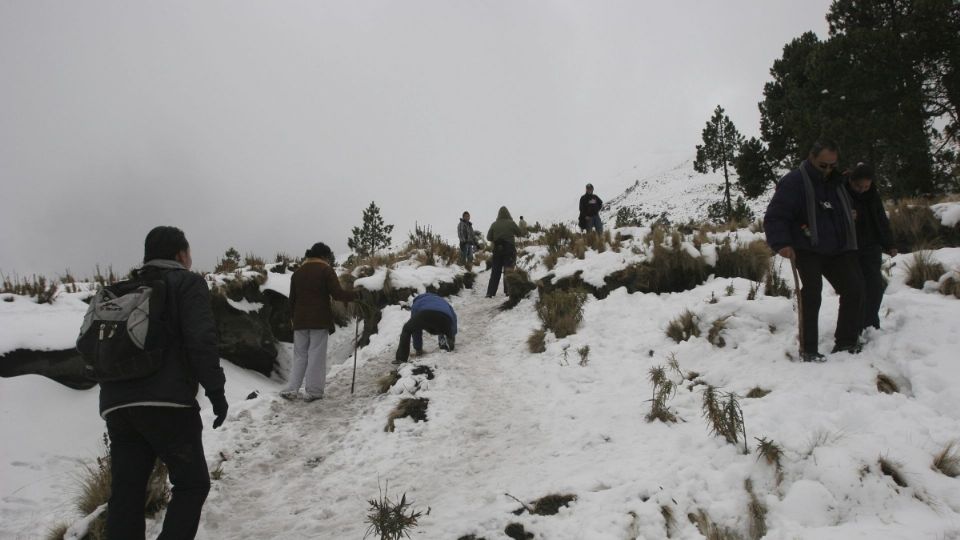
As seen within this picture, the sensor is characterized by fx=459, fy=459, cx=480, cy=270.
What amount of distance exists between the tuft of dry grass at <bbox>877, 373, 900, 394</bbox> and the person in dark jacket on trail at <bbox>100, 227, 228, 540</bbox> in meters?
4.52

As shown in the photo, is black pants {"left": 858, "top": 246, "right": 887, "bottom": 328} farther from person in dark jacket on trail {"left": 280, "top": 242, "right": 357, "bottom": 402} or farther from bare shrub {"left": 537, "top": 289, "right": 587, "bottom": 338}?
person in dark jacket on trail {"left": 280, "top": 242, "right": 357, "bottom": 402}

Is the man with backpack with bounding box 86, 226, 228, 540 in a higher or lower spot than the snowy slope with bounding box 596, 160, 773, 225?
lower

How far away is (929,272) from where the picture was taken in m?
4.70

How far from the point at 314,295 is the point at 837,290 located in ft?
18.3

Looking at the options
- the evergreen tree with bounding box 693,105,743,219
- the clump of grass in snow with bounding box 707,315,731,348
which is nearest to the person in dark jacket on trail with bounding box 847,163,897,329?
the clump of grass in snow with bounding box 707,315,731,348

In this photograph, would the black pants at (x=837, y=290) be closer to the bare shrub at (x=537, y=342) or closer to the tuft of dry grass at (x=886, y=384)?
the tuft of dry grass at (x=886, y=384)

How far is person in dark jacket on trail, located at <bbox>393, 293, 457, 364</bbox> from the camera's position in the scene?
656cm

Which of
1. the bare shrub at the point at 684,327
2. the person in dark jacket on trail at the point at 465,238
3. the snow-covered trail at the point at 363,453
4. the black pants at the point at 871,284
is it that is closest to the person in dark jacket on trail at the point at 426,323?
the snow-covered trail at the point at 363,453

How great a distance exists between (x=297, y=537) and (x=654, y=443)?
2673 mm

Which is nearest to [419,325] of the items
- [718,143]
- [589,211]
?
[589,211]

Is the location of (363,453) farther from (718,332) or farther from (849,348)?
(849,348)

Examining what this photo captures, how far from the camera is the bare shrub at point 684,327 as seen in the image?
5.49m

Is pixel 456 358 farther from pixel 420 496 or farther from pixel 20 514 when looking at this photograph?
pixel 20 514

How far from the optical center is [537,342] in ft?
22.0
